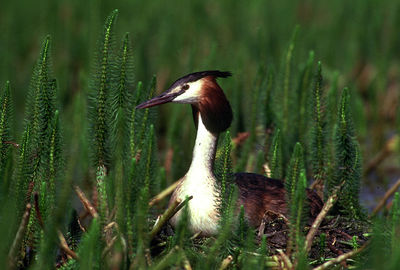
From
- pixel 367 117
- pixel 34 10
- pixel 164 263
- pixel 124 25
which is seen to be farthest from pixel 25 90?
pixel 164 263

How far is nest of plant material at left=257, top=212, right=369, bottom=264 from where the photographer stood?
13.5 feet

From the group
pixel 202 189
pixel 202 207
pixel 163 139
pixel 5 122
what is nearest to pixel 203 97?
pixel 202 189

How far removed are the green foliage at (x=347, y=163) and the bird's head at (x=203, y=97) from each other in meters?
0.71

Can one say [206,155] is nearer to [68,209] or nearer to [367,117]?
[68,209]

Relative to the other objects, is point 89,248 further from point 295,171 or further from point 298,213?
point 295,171

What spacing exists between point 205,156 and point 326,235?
863 mm

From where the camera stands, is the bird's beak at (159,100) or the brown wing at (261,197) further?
the brown wing at (261,197)

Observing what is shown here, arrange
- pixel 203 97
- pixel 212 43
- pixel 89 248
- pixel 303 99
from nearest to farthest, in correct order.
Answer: pixel 89 248 → pixel 203 97 → pixel 303 99 → pixel 212 43

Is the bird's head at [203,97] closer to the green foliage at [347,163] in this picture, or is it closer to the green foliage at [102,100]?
the green foliage at [102,100]

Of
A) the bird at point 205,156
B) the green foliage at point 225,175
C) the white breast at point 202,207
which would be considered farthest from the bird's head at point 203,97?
the green foliage at point 225,175

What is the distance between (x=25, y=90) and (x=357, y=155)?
15.3 ft

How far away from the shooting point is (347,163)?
4.61 meters

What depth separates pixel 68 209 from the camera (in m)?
4.52

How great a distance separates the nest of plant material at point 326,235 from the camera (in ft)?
13.5
